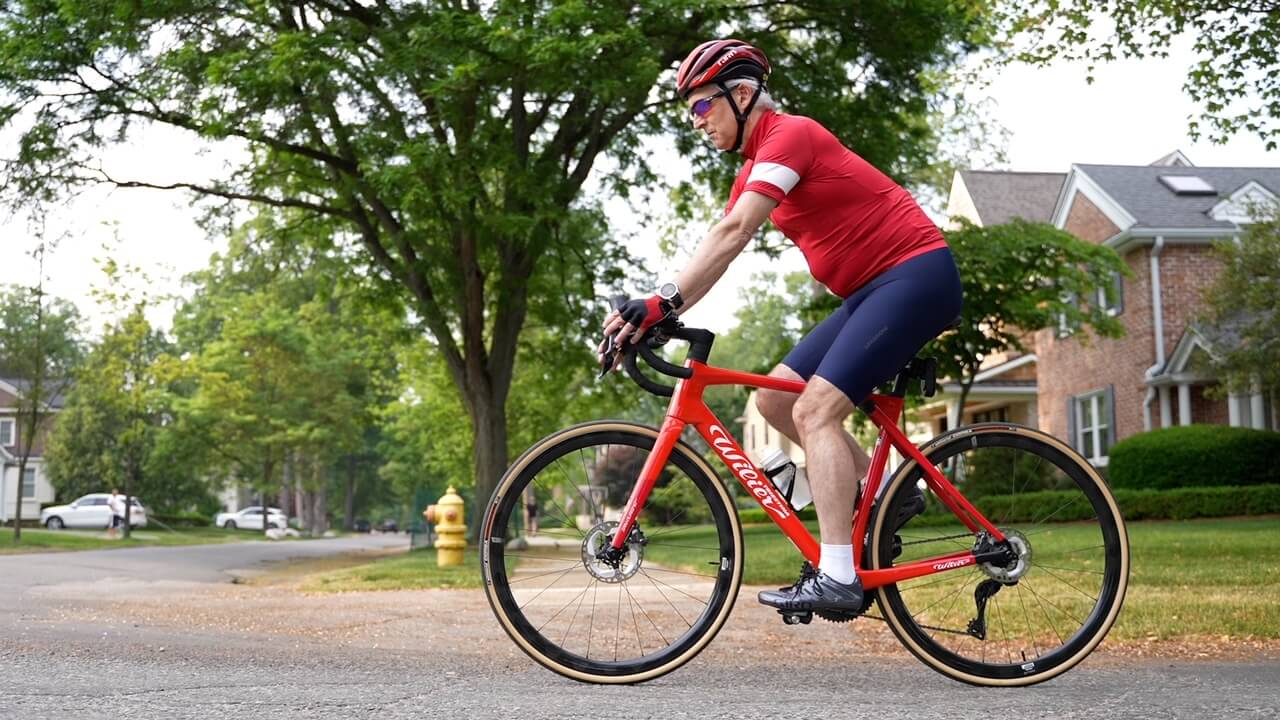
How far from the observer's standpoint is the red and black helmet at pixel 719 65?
13.8 feet

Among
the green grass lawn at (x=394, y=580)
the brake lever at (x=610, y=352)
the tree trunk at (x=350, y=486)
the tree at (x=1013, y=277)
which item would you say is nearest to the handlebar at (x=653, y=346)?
the brake lever at (x=610, y=352)

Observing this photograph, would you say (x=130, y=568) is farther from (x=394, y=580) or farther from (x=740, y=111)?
(x=740, y=111)

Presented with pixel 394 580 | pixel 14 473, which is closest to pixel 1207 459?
pixel 394 580

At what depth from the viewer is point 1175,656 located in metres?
5.54

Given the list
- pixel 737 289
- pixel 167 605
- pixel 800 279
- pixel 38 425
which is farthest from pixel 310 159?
pixel 737 289

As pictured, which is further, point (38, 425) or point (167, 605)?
point (38, 425)

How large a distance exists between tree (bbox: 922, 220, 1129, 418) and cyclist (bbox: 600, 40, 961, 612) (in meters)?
19.1

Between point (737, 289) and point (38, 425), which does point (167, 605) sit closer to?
point (38, 425)

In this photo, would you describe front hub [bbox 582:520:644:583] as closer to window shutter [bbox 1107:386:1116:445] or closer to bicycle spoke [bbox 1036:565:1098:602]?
bicycle spoke [bbox 1036:565:1098:602]

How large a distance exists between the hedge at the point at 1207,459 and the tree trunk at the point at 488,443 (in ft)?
38.9

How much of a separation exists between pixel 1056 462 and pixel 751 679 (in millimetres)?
1337

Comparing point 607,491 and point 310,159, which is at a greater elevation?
point 310,159

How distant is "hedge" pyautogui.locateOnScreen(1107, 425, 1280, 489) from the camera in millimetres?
23109

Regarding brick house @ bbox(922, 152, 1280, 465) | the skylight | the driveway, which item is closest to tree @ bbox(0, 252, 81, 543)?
the driveway
